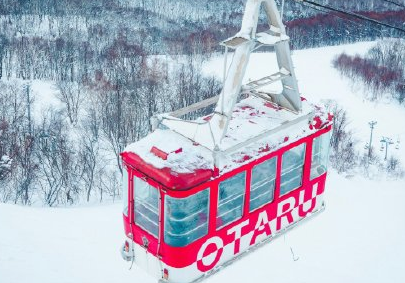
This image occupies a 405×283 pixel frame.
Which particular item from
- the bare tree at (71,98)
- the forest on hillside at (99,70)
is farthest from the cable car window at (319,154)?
the bare tree at (71,98)

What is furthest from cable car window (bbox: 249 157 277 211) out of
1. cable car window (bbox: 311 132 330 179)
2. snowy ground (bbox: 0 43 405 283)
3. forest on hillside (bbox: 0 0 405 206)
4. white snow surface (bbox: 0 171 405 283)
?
forest on hillside (bbox: 0 0 405 206)

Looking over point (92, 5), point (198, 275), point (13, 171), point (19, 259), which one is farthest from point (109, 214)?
point (92, 5)

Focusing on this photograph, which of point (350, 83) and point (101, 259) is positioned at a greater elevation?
point (101, 259)

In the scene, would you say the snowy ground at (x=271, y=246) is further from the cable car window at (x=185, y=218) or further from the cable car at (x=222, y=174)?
the cable car window at (x=185, y=218)

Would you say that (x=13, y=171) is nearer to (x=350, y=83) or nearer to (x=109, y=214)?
(x=109, y=214)

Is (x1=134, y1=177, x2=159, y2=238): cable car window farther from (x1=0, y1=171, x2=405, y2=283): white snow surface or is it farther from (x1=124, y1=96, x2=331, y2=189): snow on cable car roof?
(x1=0, y1=171, x2=405, y2=283): white snow surface

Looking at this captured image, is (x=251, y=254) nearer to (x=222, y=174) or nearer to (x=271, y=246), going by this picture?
(x=271, y=246)

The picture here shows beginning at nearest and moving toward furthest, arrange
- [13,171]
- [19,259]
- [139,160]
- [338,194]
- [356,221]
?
[139,160], [19,259], [356,221], [338,194], [13,171]
